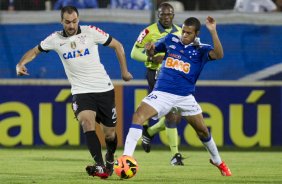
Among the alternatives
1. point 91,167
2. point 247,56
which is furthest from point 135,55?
point 91,167

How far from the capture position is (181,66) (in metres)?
11.6

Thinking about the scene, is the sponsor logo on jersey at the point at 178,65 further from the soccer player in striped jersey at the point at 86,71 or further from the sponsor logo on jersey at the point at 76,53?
the sponsor logo on jersey at the point at 76,53

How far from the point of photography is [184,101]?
11.5 metres

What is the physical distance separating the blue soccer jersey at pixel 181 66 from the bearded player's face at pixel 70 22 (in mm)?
1232

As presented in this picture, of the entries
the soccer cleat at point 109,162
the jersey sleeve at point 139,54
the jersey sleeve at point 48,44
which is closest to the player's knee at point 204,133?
the soccer cleat at point 109,162

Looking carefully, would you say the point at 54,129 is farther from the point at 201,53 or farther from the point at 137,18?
the point at 201,53

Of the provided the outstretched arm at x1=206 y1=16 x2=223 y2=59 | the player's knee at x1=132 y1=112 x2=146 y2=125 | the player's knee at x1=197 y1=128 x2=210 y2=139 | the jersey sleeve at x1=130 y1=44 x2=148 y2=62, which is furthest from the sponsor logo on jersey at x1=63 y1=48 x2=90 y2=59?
the jersey sleeve at x1=130 y1=44 x2=148 y2=62

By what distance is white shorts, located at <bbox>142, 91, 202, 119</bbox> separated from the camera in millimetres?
11195

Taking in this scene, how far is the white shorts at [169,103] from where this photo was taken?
11195 mm

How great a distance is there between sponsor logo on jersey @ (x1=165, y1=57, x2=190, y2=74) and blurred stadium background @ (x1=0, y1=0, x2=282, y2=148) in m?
5.59

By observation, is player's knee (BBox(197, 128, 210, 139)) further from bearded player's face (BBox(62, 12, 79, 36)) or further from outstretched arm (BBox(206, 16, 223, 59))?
bearded player's face (BBox(62, 12, 79, 36))

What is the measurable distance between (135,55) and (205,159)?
6.53 ft

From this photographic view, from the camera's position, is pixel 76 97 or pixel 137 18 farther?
pixel 137 18

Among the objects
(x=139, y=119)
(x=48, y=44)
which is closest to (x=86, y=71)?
(x=48, y=44)
